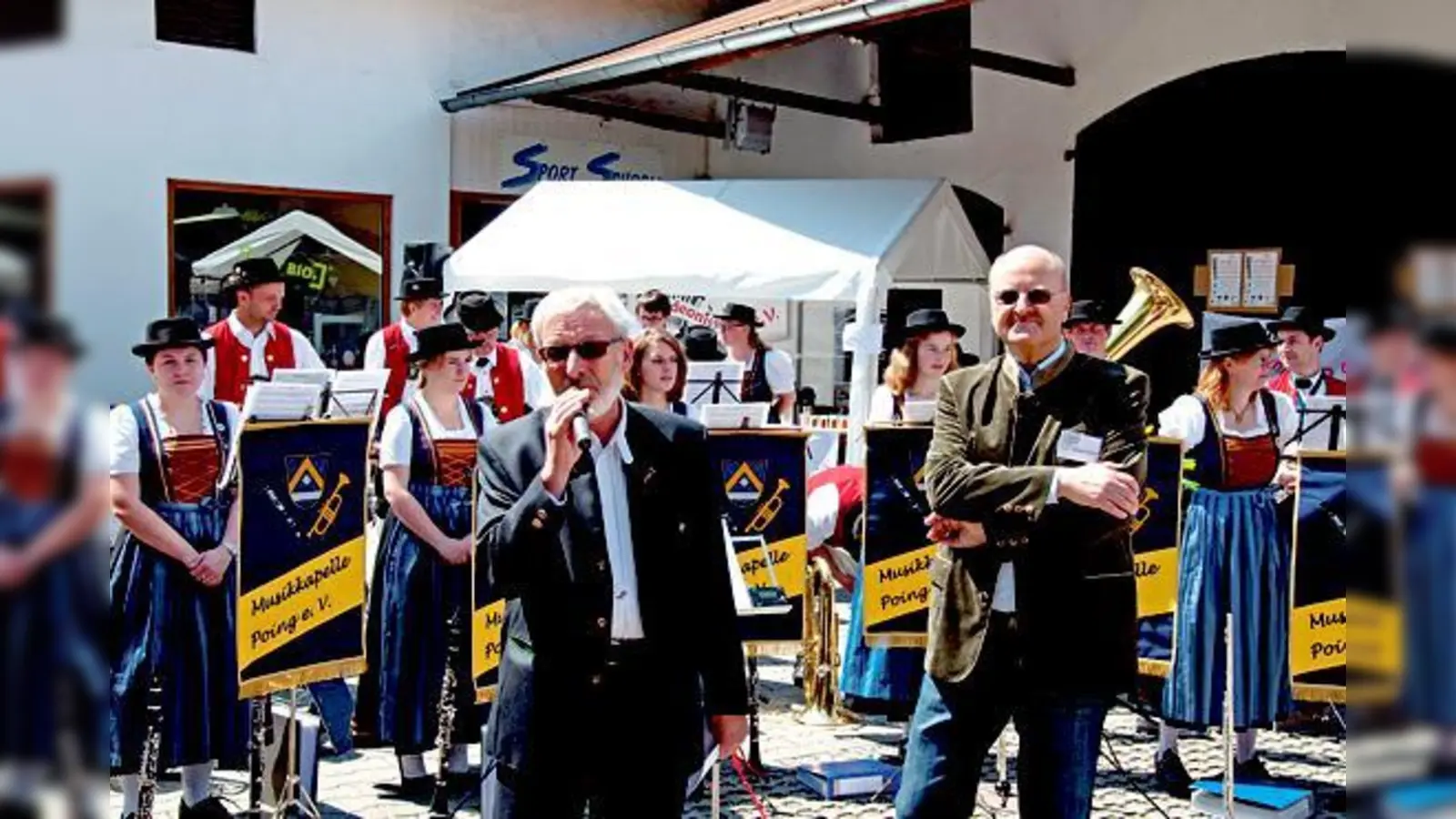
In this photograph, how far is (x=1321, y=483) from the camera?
568cm

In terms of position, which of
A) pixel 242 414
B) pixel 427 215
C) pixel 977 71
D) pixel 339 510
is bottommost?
pixel 339 510

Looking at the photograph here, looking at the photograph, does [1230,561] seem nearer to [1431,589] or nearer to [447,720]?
[447,720]

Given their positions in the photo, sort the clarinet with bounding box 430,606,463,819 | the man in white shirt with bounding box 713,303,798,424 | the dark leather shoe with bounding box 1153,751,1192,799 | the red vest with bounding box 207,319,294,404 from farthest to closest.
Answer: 1. the man in white shirt with bounding box 713,303,798,424
2. the red vest with bounding box 207,319,294,404
3. the dark leather shoe with bounding box 1153,751,1192,799
4. the clarinet with bounding box 430,606,463,819

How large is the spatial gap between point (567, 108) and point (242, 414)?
1106cm

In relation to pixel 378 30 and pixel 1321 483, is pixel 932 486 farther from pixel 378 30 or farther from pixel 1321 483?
pixel 378 30

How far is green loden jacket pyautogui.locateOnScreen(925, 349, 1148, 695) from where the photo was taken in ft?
11.6

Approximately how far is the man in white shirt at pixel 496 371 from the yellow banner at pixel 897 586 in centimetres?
228

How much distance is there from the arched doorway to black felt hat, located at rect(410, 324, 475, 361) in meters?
7.15

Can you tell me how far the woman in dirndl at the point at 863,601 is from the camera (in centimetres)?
630

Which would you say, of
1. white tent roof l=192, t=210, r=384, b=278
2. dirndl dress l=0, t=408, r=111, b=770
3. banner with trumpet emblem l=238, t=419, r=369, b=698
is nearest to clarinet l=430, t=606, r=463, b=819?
banner with trumpet emblem l=238, t=419, r=369, b=698

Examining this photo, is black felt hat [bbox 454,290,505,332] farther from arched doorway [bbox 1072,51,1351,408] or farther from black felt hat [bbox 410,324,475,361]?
arched doorway [bbox 1072,51,1351,408]

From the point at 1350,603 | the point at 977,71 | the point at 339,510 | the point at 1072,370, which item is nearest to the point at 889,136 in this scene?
the point at 977,71

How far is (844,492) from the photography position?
22.6ft

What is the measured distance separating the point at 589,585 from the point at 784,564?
314 cm
